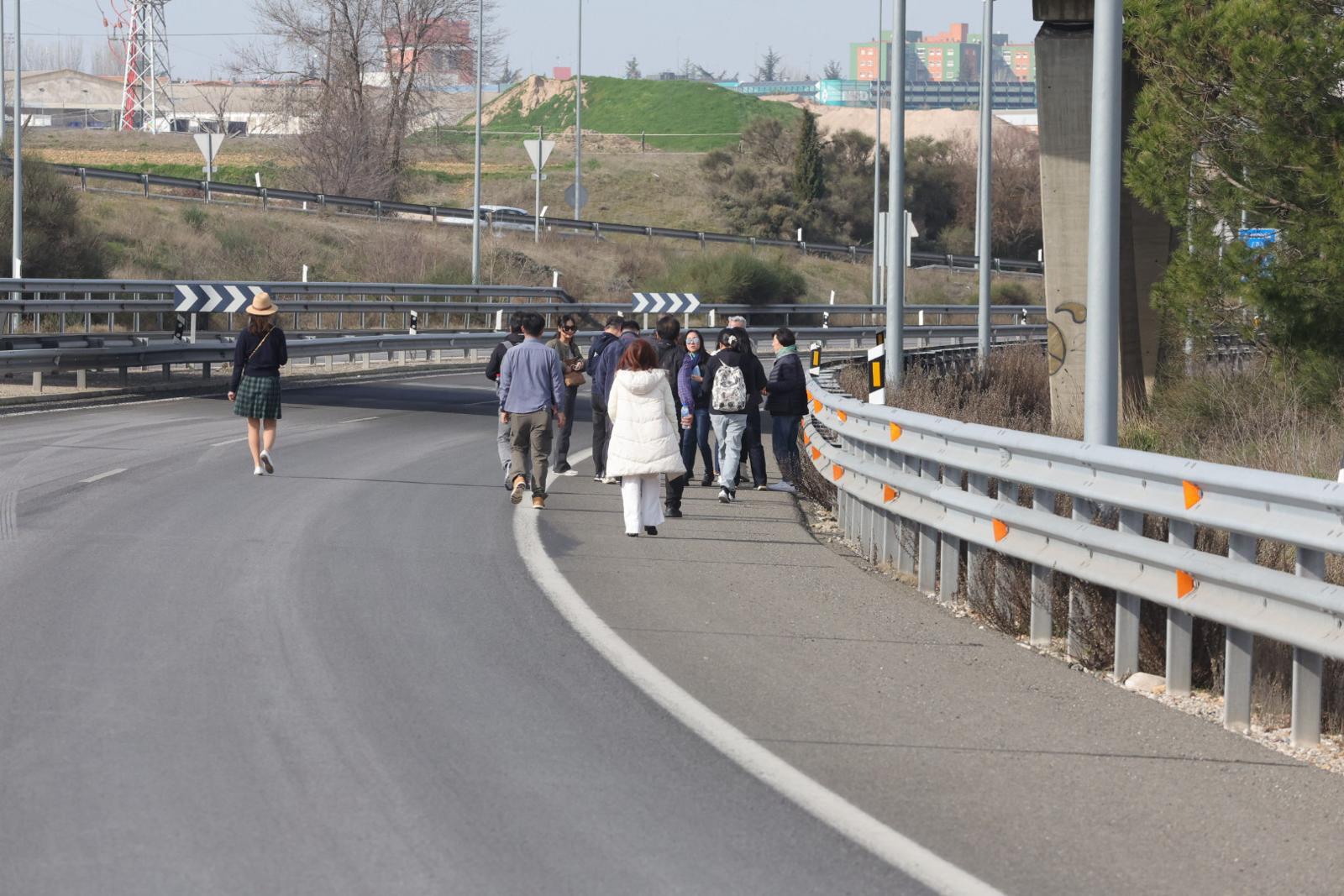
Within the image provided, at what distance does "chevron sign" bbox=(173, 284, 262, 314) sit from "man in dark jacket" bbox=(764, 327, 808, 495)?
1610 centimetres

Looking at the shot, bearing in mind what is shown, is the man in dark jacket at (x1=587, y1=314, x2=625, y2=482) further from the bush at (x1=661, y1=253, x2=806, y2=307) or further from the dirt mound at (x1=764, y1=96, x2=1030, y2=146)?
the dirt mound at (x1=764, y1=96, x2=1030, y2=146)

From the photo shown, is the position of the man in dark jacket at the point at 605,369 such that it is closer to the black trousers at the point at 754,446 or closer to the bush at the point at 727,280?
the black trousers at the point at 754,446

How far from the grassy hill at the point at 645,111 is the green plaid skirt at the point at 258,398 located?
465 ft

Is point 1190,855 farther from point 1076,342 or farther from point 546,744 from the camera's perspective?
point 1076,342

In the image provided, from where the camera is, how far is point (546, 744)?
6.74 m

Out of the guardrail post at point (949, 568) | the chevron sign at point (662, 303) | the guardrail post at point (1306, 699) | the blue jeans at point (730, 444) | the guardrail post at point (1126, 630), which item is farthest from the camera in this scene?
the chevron sign at point (662, 303)

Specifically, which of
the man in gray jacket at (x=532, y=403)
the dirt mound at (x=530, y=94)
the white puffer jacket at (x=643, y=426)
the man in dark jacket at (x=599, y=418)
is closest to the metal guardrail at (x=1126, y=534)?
the white puffer jacket at (x=643, y=426)

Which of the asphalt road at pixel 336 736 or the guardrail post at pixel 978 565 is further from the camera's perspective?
the guardrail post at pixel 978 565

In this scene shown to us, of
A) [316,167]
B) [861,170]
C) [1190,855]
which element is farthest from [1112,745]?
[861,170]

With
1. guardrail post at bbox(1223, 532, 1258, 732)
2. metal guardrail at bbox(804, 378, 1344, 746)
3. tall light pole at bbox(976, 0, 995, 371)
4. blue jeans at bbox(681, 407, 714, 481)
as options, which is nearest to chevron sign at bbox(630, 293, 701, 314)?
tall light pole at bbox(976, 0, 995, 371)

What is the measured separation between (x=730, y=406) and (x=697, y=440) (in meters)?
1.83

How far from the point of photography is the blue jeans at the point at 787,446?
659 inches

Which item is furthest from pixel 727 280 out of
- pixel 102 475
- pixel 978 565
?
pixel 978 565

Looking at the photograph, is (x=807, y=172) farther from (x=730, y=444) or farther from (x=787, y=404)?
(x=730, y=444)
